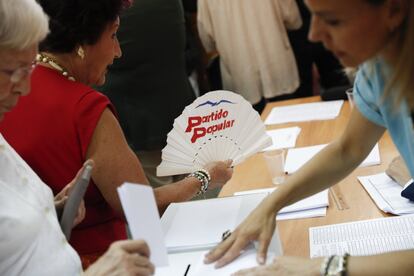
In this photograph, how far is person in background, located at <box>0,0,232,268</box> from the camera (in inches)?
64.0

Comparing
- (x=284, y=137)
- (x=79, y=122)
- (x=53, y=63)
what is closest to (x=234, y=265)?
(x=79, y=122)

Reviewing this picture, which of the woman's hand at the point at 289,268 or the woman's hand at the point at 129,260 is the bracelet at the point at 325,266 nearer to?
the woman's hand at the point at 289,268

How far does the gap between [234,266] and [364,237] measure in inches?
16.0

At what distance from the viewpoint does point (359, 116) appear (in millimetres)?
1381

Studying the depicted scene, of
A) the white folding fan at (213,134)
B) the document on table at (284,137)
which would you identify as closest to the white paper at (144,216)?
the white folding fan at (213,134)

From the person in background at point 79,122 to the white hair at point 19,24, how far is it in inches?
11.0

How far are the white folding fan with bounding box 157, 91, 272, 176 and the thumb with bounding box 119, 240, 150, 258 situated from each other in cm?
71

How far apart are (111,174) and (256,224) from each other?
17.7 inches

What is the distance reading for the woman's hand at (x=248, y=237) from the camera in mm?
1368

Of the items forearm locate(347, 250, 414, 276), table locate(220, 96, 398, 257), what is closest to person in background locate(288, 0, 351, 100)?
table locate(220, 96, 398, 257)

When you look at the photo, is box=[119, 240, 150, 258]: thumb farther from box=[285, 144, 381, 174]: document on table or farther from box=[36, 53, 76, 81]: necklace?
box=[285, 144, 381, 174]: document on table

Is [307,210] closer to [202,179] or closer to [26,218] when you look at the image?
[202,179]

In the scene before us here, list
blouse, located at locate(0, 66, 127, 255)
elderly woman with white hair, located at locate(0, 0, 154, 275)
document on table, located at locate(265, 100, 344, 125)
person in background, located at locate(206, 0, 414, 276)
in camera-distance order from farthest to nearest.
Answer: document on table, located at locate(265, 100, 344, 125) → blouse, located at locate(0, 66, 127, 255) → elderly woman with white hair, located at locate(0, 0, 154, 275) → person in background, located at locate(206, 0, 414, 276)

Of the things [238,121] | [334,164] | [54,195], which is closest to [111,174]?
[54,195]
